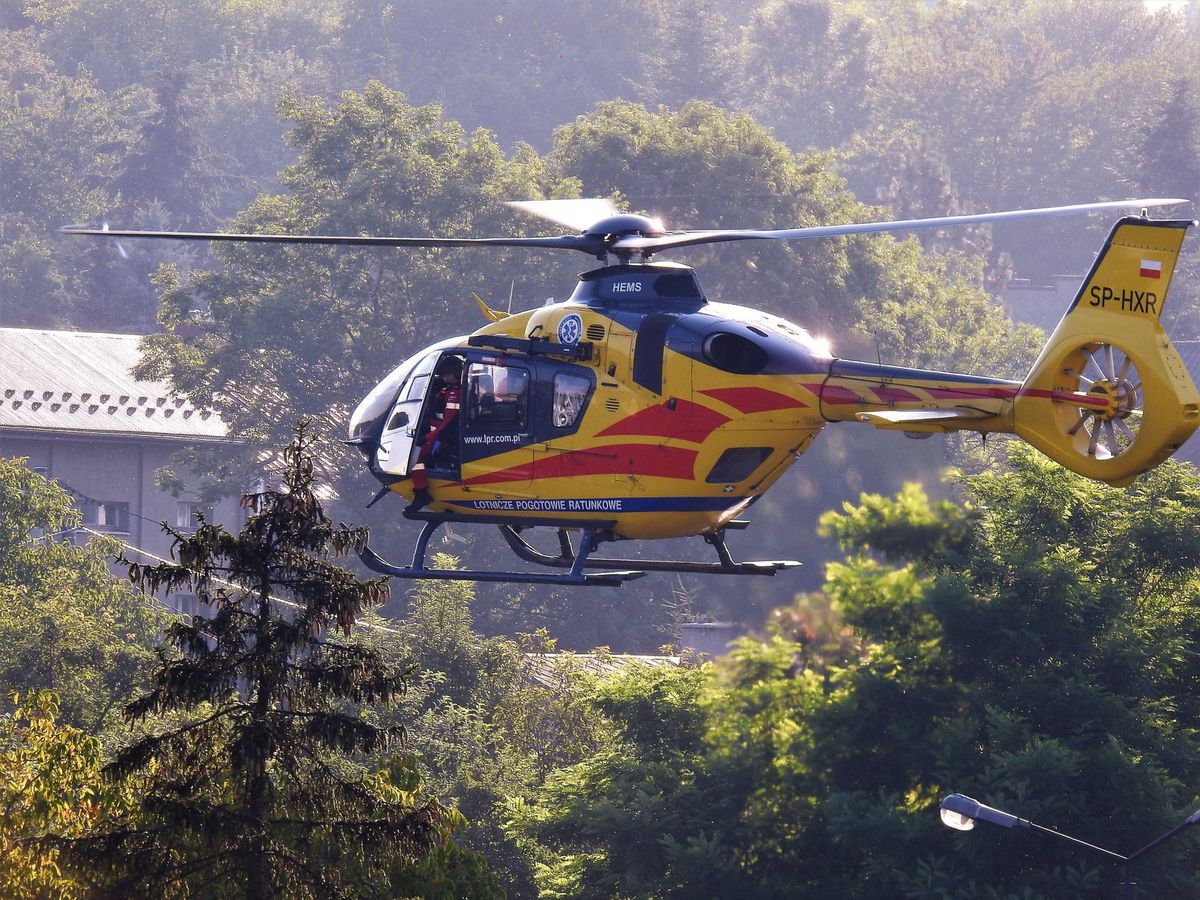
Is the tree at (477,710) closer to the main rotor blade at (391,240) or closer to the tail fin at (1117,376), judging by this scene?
the main rotor blade at (391,240)

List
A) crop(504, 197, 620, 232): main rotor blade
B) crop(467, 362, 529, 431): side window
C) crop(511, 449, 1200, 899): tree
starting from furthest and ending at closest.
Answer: crop(511, 449, 1200, 899): tree
crop(504, 197, 620, 232): main rotor blade
crop(467, 362, 529, 431): side window

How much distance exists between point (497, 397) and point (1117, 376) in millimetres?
6445

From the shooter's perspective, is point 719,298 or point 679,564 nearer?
point 679,564

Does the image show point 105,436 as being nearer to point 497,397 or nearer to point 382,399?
point 382,399

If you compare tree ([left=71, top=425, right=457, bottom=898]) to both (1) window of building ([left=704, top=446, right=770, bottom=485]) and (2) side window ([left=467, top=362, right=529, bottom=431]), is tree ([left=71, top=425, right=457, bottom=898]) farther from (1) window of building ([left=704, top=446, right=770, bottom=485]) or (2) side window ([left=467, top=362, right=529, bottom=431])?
(1) window of building ([left=704, top=446, right=770, bottom=485])

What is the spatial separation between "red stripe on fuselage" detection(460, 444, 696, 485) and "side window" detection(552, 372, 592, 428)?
330 millimetres

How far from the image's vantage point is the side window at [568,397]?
21.6 metres

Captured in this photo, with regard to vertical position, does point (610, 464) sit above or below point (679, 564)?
above

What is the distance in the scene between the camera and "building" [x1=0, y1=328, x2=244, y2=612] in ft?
257

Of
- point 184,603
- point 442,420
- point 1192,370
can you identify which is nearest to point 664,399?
point 442,420

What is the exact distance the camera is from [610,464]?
21453mm

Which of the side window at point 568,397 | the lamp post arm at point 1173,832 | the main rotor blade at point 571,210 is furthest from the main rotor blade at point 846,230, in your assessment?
the lamp post arm at point 1173,832

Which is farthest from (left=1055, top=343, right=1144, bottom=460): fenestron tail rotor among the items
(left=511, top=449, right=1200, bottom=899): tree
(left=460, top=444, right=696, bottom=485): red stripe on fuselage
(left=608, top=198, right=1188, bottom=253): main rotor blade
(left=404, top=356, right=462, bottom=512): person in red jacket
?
(left=511, top=449, right=1200, bottom=899): tree

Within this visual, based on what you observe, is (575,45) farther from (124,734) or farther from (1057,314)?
(124,734)
